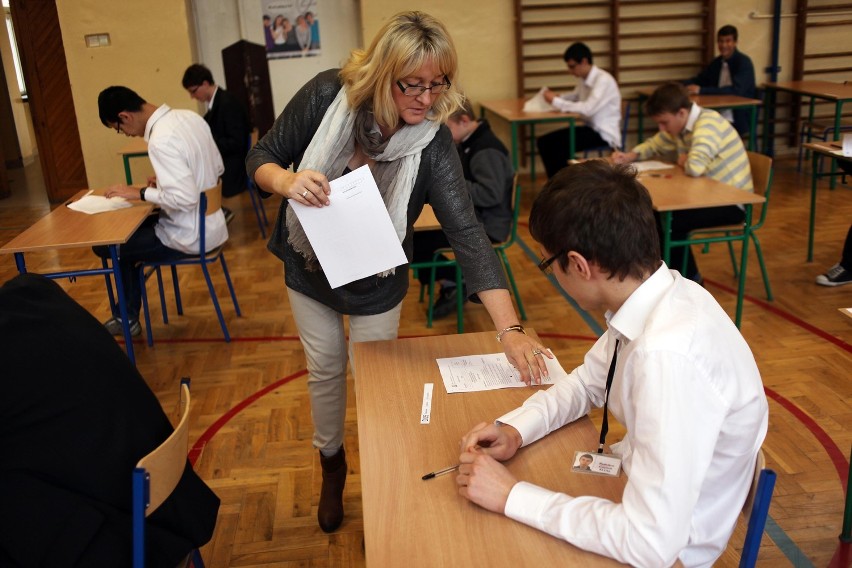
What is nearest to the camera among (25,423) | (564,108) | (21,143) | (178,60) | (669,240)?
(25,423)

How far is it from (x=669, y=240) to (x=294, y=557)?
7.26ft

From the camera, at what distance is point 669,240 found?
3520 mm

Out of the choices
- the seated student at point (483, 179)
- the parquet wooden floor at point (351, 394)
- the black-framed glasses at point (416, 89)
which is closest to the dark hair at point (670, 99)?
the seated student at point (483, 179)

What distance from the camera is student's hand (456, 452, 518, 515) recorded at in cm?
119

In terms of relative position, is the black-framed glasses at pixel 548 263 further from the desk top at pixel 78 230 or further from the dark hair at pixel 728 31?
the dark hair at pixel 728 31

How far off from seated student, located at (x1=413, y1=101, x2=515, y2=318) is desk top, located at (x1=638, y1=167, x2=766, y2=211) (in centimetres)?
64

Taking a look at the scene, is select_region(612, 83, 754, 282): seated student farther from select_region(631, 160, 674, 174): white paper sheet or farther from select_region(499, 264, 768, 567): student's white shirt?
select_region(499, 264, 768, 567): student's white shirt

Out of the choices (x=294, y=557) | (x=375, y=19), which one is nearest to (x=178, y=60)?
(x=375, y=19)

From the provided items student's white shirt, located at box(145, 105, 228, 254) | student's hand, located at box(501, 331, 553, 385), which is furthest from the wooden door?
student's hand, located at box(501, 331, 553, 385)

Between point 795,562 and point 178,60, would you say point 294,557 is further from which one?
point 178,60

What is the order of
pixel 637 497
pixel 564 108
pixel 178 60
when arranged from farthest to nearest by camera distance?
pixel 178 60, pixel 564 108, pixel 637 497

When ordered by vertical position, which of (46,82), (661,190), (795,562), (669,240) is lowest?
(795,562)

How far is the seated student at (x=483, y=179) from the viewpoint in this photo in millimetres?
3541

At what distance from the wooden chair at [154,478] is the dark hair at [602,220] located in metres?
0.74
